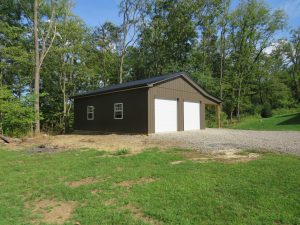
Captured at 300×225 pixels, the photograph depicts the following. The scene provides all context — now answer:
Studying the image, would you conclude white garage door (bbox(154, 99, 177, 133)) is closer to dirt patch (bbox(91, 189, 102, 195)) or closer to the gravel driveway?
the gravel driveway

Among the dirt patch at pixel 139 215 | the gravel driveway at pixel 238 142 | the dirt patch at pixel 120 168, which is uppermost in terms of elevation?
the gravel driveway at pixel 238 142

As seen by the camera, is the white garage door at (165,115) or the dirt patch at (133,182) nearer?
the dirt patch at (133,182)

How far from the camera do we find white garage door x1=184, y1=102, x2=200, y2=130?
1603 cm

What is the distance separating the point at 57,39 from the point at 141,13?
1043cm

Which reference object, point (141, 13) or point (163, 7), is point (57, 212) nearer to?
point (141, 13)

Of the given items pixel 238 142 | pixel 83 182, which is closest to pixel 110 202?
pixel 83 182

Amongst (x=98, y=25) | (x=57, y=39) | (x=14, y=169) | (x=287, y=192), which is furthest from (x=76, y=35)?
(x=287, y=192)

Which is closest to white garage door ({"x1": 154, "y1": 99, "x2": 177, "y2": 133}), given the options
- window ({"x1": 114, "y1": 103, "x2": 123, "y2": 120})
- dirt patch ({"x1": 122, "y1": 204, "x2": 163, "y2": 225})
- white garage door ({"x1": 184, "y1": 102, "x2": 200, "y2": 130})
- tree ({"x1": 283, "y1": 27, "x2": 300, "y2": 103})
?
white garage door ({"x1": 184, "y1": 102, "x2": 200, "y2": 130})

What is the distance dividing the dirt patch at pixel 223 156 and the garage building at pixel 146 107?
6314 millimetres

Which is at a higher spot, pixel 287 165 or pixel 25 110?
pixel 25 110

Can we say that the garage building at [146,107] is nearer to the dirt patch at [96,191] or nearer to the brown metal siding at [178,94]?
the brown metal siding at [178,94]

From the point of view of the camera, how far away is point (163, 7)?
2931 centimetres

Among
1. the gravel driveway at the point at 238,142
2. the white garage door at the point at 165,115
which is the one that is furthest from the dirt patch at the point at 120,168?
the white garage door at the point at 165,115

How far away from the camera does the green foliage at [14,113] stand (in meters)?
14.1
